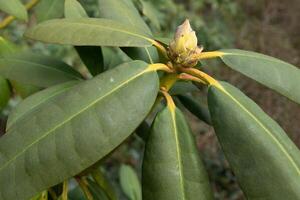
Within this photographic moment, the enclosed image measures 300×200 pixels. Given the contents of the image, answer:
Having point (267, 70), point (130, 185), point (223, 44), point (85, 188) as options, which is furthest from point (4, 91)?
point (223, 44)

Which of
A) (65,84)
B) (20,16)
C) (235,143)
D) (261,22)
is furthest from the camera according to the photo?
(261,22)

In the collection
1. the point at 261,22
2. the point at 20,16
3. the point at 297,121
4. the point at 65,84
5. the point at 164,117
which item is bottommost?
the point at 164,117

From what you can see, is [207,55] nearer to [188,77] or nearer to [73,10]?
[188,77]

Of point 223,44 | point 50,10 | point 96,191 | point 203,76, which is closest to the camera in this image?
point 203,76

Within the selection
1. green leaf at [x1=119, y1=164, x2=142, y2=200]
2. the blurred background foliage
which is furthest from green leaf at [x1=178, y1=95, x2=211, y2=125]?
the blurred background foliage

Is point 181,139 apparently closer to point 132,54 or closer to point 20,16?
point 132,54

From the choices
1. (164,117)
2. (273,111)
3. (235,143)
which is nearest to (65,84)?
(164,117)

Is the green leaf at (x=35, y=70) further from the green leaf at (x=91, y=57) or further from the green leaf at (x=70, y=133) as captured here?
the green leaf at (x=70, y=133)
